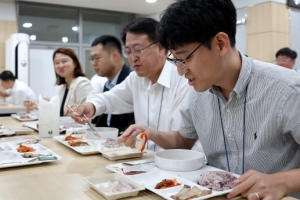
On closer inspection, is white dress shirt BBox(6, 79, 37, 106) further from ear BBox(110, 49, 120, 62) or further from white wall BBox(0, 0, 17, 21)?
ear BBox(110, 49, 120, 62)

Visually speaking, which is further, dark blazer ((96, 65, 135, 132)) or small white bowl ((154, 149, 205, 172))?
dark blazer ((96, 65, 135, 132))

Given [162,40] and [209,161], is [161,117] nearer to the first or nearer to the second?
[209,161]

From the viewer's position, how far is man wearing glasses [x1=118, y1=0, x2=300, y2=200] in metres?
1.05

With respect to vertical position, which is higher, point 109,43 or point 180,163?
point 109,43

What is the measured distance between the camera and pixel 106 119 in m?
2.63

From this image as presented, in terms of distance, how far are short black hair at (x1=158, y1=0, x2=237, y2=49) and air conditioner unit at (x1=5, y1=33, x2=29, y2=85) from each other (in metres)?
5.95

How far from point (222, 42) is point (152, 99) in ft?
3.33

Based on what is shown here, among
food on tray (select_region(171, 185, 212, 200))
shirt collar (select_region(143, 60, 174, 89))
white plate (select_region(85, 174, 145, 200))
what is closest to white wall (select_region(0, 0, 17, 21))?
shirt collar (select_region(143, 60, 174, 89))

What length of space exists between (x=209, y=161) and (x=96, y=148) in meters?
0.56

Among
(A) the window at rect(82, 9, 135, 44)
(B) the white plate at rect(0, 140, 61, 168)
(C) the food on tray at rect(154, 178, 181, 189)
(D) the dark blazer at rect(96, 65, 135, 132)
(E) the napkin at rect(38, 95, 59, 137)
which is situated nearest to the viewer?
(C) the food on tray at rect(154, 178, 181, 189)

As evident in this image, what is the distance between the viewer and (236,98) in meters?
1.22

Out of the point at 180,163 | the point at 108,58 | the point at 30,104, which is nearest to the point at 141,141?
the point at 180,163

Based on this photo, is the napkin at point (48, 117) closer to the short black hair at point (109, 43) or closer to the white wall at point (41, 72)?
the short black hair at point (109, 43)

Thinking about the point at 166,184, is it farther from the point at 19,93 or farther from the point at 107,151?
the point at 19,93
